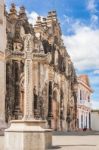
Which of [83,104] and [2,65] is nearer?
[2,65]

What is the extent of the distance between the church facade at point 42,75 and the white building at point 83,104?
19.2 feet

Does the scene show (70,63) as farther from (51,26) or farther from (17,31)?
(17,31)

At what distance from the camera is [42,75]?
31.3 m

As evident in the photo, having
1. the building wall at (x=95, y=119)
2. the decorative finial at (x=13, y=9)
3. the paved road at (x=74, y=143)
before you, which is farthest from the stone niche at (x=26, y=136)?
the building wall at (x=95, y=119)

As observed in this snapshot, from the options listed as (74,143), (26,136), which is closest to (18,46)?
(74,143)

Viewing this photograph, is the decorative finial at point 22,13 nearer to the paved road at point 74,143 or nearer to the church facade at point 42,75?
the church facade at point 42,75

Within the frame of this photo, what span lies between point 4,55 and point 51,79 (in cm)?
849

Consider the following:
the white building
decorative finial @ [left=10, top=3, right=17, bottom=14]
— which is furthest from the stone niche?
the white building

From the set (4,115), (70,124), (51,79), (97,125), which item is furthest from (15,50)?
(97,125)

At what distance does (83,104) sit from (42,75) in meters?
21.4

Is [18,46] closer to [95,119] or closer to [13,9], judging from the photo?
[13,9]

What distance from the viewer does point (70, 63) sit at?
43.2 m

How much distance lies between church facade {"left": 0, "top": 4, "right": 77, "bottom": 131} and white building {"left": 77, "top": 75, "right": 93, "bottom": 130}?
19.2ft

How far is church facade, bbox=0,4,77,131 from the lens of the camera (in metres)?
26.8
